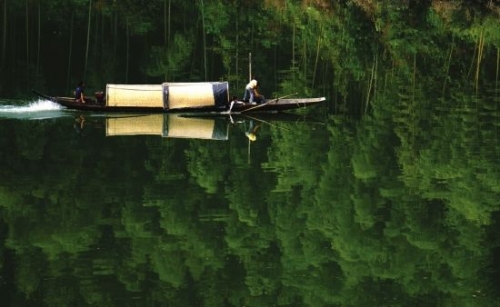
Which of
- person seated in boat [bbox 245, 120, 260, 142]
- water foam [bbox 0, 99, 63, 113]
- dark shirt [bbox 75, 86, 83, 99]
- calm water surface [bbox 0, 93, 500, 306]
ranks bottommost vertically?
calm water surface [bbox 0, 93, 500, 306]

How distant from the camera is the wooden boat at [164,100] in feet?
156

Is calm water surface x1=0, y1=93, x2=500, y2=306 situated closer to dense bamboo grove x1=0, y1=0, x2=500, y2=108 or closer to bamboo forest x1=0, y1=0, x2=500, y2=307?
bamboo forest x1=0, y1=0, x2=500, y2=307

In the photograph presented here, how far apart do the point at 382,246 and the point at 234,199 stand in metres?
5.73

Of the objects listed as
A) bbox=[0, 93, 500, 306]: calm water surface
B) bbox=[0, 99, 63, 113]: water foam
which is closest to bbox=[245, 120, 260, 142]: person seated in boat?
bbox=[0, 93, 500, 306]: calm water surface

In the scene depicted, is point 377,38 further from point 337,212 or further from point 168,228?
point 168,228

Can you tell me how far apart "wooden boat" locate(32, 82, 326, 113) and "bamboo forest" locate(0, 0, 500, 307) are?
64 centimetres

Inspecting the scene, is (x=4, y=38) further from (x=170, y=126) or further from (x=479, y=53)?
(x=170, y=126)

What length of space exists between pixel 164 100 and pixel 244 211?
1588 cm

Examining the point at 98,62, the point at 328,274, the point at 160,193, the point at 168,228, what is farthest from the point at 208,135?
the point at 98,62

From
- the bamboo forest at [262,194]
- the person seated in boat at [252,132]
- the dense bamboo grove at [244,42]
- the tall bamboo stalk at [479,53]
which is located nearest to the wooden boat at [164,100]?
the bamboo forest at [262,194]

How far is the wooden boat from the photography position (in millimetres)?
47562

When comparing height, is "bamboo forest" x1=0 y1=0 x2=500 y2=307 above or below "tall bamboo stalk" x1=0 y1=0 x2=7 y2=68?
below

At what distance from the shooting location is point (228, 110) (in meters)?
49.4

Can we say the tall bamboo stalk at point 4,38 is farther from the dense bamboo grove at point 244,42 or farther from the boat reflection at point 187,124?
the boat reflection at point 187,124
